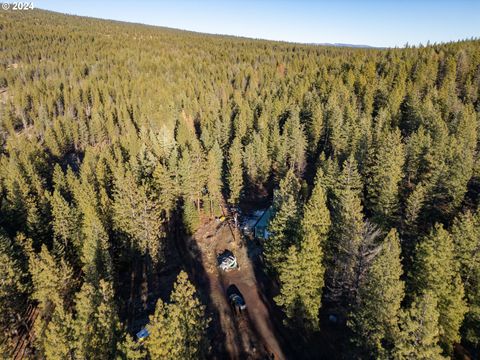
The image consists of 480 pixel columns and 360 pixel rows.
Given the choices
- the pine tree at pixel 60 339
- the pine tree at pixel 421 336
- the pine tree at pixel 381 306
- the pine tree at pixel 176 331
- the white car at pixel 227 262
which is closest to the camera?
the pine tree at pixel 421 336

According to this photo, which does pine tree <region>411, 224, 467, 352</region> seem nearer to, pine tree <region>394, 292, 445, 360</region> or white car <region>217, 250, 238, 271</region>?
pine tree <region>394, 292, 445, 360</region>

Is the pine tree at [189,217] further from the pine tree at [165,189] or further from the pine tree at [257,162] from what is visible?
the pine tree at [257,162]

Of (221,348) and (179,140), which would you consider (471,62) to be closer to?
(179,140)

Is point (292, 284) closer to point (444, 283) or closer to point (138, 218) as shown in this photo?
point (444, 283)

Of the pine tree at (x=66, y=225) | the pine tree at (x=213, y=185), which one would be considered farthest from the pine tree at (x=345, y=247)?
the pine tree at (x=66, y=225)

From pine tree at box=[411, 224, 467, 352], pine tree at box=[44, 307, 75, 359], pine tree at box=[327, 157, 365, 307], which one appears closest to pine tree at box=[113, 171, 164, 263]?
pine tree at box=[44, 307, 75, 359]

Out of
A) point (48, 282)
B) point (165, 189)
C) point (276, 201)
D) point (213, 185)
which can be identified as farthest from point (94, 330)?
point (213, 185)
